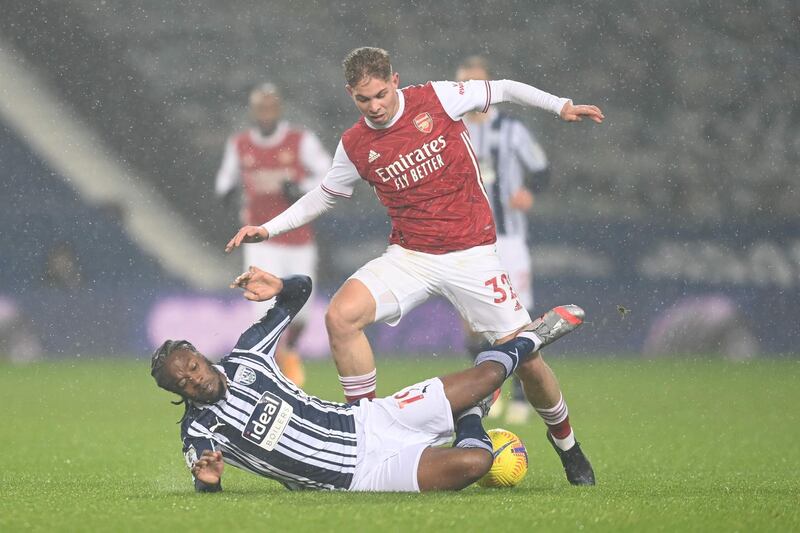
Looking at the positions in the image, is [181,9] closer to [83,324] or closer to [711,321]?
[83,324]

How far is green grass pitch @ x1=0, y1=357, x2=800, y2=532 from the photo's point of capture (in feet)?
15.9

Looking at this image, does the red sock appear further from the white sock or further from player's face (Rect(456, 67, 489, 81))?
player's face (Rect(456, 67, 489, 81))

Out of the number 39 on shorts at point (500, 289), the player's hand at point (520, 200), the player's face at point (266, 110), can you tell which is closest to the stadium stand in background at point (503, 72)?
the player's face at point (266, 110)

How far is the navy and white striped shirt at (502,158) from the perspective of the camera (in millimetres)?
9633

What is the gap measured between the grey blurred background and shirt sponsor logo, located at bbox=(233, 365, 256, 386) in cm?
823

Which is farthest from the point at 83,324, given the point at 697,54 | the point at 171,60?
the point at 697,54

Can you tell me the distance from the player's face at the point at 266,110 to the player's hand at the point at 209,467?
6.44m

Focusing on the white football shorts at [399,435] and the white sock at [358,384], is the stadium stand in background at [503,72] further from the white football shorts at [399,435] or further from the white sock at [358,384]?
the white football shorts at [399,435]

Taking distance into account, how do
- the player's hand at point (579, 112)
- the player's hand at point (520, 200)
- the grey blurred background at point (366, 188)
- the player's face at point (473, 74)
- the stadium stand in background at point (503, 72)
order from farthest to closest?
the stadium stand in background at point (503, 72) → the grey blurred background at point (366, 188) → the player's hand at point (520, 200) → the player's face at point (473, 74) → the player's hand at point (579, 112)

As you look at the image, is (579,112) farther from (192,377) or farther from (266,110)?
(266,110)

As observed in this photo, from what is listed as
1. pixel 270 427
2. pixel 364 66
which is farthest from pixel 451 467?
pixel 364 66

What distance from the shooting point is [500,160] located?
9.64 metres

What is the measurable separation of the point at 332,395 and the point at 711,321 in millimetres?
4934

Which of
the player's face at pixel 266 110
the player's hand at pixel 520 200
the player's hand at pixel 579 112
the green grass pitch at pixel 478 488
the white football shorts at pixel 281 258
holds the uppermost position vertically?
the player's face at pixel 266 110
